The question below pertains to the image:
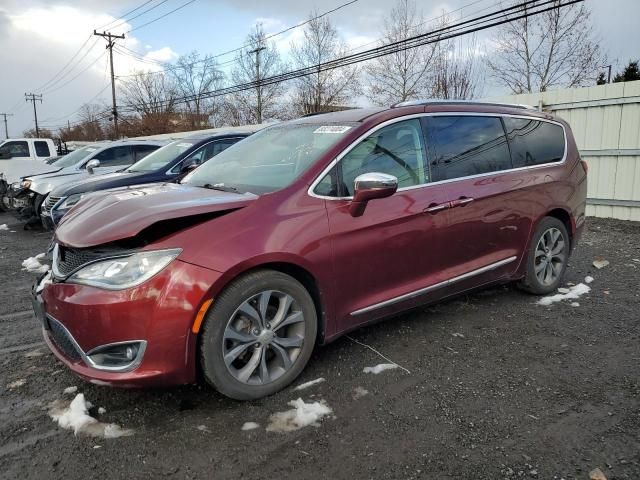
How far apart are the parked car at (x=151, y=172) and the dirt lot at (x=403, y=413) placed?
3.57 m

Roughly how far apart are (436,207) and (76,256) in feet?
7.73

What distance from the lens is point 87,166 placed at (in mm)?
8906

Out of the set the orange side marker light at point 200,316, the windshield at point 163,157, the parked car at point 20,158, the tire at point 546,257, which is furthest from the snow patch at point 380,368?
the parked car at point 20,158

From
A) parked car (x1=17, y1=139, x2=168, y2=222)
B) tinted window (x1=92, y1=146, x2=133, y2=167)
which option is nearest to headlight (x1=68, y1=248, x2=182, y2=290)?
parked car (x1=17, y1=139, x2=168, y2=222)

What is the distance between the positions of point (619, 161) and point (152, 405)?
340 inches

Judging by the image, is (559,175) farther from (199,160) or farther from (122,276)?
(199,160)

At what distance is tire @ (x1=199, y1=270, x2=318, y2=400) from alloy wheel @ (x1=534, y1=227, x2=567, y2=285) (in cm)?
256

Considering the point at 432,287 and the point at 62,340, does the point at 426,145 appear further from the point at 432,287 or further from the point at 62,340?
the point at 62,340

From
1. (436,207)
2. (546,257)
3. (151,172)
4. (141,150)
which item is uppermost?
(141,150)

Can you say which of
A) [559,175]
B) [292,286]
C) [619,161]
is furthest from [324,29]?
[292,286]

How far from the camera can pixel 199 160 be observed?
767 centimetres

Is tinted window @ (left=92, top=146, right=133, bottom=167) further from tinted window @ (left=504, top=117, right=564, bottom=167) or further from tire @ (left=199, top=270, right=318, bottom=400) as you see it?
tire @ (left=199, top=270, right=318, bottom=400)

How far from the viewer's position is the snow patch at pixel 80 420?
8.33 feet

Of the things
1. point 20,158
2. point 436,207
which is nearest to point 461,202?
point 436,207
